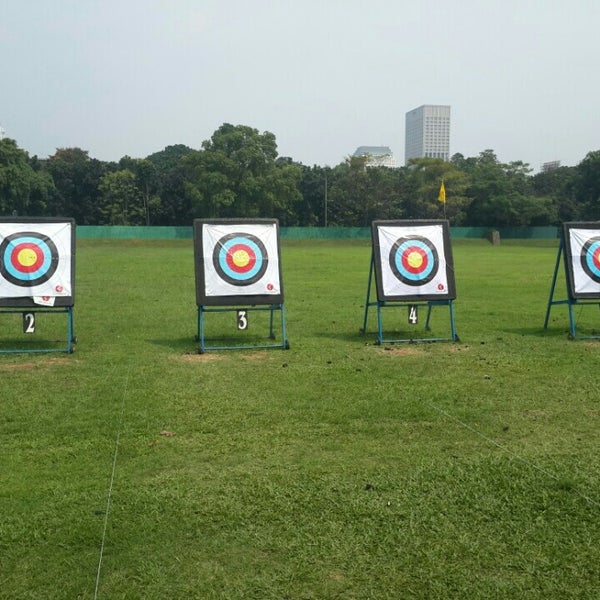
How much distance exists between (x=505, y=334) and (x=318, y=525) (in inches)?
283

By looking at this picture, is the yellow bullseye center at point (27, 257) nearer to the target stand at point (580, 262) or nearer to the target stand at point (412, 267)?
the target stand at point (412, 267)

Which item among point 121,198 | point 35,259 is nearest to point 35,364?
point 35,259

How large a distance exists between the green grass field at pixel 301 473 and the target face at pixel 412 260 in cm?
101

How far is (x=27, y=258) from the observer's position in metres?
9.04

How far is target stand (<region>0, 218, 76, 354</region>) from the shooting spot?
8805 millimetres

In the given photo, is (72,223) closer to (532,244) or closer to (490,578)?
(490,578)

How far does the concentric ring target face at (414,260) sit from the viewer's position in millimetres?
9906

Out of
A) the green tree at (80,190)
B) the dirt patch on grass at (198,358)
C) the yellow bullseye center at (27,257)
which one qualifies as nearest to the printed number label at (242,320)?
the dirt patch on grass at (198,358)

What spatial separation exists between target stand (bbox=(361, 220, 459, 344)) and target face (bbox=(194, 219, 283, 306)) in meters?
1.41

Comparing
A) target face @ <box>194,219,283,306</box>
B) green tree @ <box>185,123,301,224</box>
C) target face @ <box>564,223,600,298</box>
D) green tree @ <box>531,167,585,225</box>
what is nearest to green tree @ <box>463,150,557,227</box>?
green tree @ <box>531,167,585,225</box>

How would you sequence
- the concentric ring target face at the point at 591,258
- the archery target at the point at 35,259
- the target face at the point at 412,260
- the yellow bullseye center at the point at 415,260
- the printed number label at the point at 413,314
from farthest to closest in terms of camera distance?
the concentric ring target face at the point at 591,258, the yellow bullseye center at the point at 415,260, the target face at the point at 412,260, the printed number label at the point at 413,314, the archery target at the point at 35,259

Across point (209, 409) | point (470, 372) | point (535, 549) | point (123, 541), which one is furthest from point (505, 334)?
point (123, 541)

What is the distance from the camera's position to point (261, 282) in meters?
9.38

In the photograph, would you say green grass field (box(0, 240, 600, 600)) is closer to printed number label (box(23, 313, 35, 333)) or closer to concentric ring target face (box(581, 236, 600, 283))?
printed number label (box(23, 313, 35, 333))
